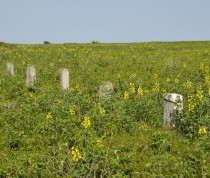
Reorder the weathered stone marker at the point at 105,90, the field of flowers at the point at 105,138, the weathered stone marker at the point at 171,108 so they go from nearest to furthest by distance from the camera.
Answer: the field of flowers at the point at 105,138 → the weathered stone marker at the point at 171,108 → the weathered stone marker at the point at 105,90

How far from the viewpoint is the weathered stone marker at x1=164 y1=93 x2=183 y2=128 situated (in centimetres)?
821

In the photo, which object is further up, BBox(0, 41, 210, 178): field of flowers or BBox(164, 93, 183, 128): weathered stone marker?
BBox(164, 93, 183, 128): weathered stone marker

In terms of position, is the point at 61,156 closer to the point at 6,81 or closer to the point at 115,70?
the point at 6,81

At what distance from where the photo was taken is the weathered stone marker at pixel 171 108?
26.9 ft

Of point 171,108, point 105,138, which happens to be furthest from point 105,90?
point 105,138

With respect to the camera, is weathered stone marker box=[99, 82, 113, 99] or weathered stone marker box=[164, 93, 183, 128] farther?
weathered stone marker box=[99, 82, 113, 99]

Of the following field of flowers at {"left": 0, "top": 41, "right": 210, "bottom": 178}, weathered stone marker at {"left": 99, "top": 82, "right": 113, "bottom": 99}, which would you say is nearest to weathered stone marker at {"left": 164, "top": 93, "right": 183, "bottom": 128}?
field of flowers at {"left": 0, "top": 41, "right": 210, "bottom": 178}

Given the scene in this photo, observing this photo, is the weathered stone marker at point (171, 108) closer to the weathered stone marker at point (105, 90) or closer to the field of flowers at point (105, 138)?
the field of flowers at point (105, 138)

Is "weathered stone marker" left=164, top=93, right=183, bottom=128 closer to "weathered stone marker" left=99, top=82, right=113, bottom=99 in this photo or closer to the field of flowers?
the field of flowers

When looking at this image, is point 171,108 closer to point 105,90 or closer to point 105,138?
point 105,138

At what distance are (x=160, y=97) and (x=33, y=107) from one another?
3278mm

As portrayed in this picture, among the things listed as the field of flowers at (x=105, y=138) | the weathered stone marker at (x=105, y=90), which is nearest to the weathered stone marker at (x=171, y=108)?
the field of flowers at (x=105, y=138)

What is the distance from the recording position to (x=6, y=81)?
14.7 m

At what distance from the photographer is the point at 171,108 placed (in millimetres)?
8289
